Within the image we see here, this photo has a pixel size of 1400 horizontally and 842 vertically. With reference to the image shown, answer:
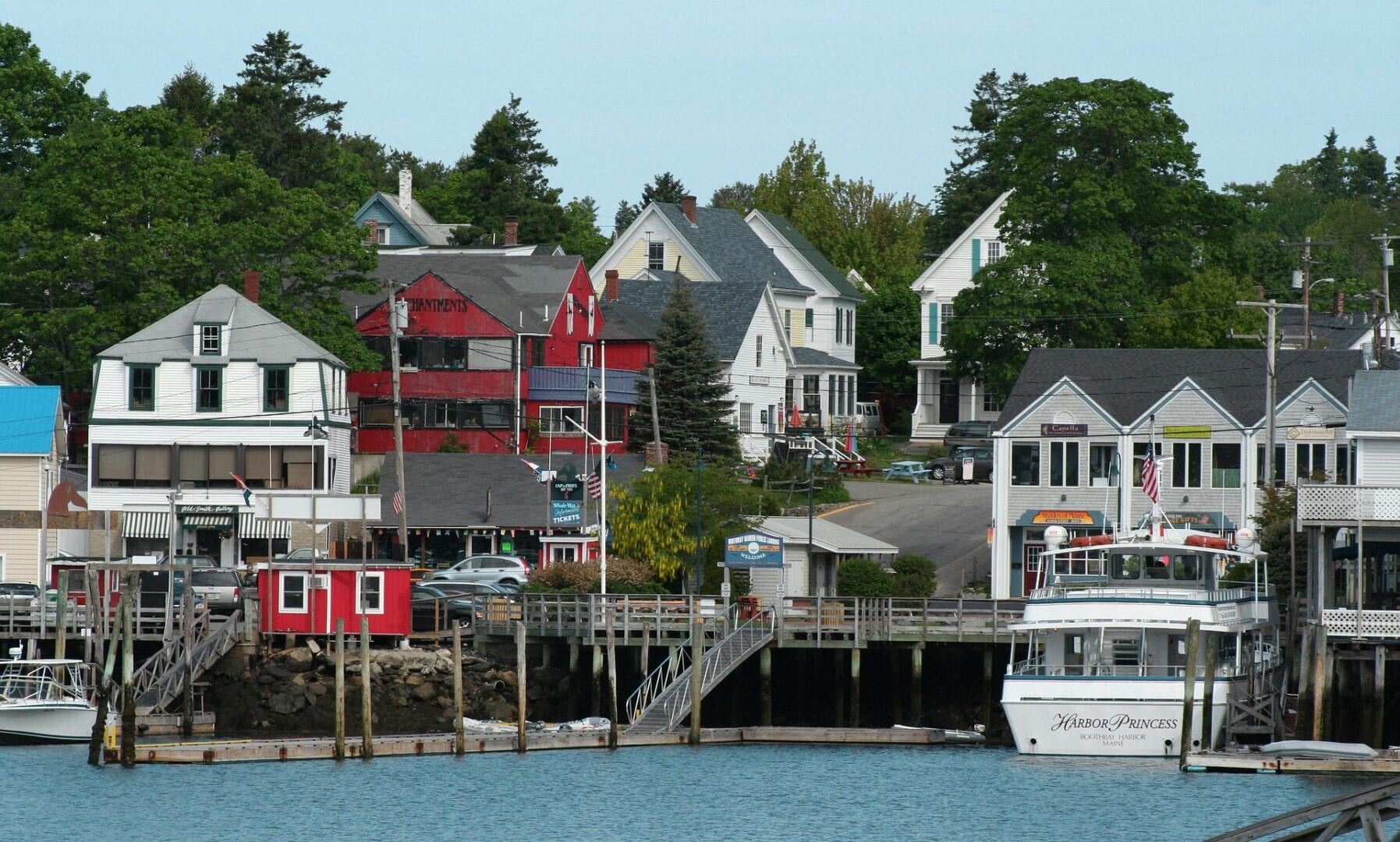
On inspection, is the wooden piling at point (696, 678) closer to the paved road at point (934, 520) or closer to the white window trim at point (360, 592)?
the white window trim at point (360, 592)

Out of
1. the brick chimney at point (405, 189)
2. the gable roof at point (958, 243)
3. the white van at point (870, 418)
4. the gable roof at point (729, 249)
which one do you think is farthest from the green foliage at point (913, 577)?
the brick chimney at point (405, 189)

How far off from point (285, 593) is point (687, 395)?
3043 centimetres

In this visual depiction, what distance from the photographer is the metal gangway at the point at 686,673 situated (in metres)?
53.6

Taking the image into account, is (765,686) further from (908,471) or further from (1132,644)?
(908,471)

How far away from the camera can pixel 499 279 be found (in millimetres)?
90500

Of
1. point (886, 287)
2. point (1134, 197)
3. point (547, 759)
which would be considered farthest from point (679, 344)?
point (547, 759)

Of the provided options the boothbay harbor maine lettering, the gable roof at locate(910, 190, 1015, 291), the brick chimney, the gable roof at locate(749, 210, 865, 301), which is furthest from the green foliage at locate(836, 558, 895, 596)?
the brick chimney

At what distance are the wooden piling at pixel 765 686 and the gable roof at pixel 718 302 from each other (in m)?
36.3

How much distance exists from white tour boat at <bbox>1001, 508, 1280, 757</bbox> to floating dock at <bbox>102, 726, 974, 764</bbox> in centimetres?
411

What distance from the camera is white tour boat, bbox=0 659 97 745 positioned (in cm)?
5434

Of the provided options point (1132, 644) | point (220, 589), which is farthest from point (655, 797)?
point (220, 589)

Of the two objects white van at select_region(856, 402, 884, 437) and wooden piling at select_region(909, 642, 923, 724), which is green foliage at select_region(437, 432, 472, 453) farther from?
wooden piling at select_region(909, 642, 923, 724)

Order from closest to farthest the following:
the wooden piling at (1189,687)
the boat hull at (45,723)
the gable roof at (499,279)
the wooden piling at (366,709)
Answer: the wooden piling at (1189,687), the wooden piling at (366,709), the boat hull at (45,723), the gable roof at (499,279)

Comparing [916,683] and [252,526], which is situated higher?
[252,526]
